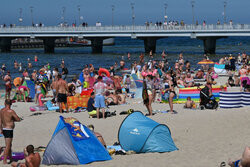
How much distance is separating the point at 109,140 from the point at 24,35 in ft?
186

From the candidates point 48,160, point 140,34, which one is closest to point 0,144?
point 48,160

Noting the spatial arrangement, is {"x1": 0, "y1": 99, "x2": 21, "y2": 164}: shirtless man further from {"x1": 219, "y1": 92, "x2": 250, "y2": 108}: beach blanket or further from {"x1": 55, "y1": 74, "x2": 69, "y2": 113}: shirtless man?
{"x1": 219, "y1": 92, "x2": 250, "y2": 108}: beach blanket

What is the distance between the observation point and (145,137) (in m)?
9.97

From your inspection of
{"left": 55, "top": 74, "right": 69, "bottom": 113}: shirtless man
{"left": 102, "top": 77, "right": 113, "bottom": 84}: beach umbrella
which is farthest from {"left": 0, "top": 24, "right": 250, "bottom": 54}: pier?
{"left": 55, "top": 74, "right": 69, "bottom": 113}: shirtless man

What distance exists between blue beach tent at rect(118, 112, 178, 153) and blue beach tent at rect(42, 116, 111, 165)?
0.83 metres

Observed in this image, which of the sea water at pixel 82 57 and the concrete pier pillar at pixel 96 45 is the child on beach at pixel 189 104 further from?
the concrete pier pillar at pixel 96 45

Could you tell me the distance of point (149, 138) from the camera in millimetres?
9953

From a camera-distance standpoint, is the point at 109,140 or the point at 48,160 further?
the point at 109,140

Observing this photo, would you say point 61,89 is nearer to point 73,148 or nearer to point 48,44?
point 73,148

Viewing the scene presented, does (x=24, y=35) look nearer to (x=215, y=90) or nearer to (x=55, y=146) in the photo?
(x=215, y=90)

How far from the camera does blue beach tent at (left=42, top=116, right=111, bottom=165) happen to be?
9.21 m

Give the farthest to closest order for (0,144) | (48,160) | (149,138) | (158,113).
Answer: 1. (158,113)
2. (0,144)
3. (149,138)
4. (48,160)

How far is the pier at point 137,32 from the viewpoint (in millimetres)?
54312

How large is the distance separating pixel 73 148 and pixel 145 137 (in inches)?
65.7
